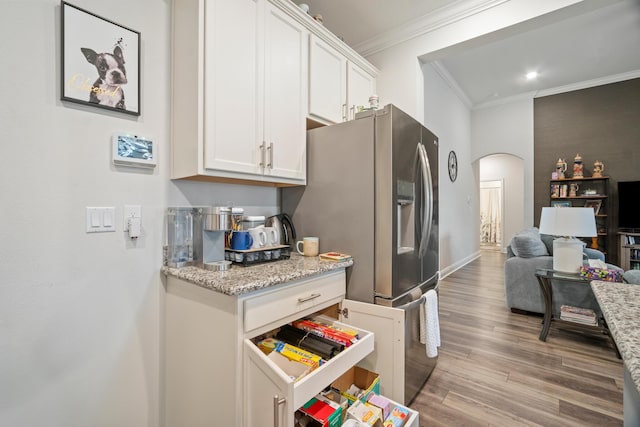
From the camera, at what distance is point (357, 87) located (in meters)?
2.38

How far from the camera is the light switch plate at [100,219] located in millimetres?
1280

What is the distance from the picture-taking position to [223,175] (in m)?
1.47

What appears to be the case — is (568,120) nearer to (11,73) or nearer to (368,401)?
(368,401)

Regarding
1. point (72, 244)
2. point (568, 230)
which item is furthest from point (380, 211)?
point (568, 230)

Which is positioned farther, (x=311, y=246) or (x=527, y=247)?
(x=527, y=247)

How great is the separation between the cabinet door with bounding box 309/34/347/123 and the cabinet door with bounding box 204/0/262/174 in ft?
1.55

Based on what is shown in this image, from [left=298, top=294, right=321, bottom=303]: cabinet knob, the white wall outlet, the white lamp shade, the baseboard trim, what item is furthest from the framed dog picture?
the baseboard trim

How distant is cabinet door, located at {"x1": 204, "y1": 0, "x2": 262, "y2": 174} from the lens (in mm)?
1374

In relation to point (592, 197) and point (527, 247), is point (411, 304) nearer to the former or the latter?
point (527, 247)

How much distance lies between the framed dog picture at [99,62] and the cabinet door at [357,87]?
4.76ft

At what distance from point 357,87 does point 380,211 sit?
52.3 inches

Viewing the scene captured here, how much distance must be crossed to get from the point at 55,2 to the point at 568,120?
7.25 meters

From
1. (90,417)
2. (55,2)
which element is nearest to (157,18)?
(55,2)

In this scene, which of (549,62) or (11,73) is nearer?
(11,73)
